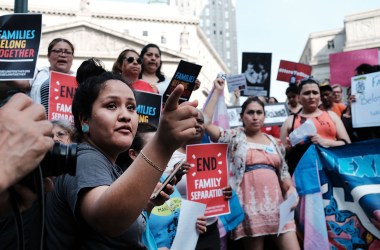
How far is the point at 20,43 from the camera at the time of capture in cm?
348

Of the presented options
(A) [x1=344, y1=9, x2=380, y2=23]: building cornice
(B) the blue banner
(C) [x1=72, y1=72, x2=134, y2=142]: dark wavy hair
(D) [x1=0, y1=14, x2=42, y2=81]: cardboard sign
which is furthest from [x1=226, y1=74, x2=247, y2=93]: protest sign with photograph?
(A) [x1=344, y1=9, x2=380, y2=23]: building cornice

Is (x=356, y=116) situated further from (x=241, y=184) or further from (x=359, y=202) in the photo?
(x=241, y=184)

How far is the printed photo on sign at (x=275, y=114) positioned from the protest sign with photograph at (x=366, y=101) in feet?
4.81

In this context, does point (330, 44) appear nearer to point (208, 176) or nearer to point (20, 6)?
point (20, 6)

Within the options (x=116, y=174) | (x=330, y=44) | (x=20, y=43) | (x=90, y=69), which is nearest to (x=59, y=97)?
(x=20, y=43)

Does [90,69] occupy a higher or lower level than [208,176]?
higher

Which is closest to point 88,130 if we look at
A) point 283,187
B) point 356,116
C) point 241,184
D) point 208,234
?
point 208,234

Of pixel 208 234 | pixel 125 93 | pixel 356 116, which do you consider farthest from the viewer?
pixel 356 116

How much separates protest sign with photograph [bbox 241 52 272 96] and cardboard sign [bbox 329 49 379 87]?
1.15m

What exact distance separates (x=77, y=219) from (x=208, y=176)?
2.06m

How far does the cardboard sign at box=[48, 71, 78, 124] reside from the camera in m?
3.41

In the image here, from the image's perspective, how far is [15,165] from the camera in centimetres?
83

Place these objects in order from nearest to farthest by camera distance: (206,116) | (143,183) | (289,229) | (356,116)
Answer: (143,183) < (289,229) < (206,116) < (356,116)

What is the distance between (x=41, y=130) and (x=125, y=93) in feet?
2.27
